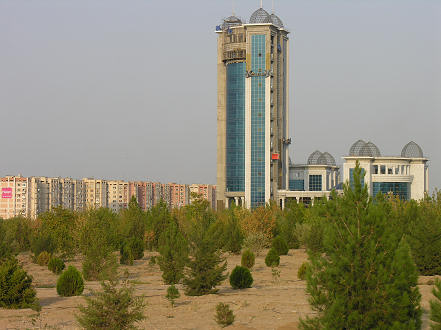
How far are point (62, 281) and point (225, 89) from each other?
79738 millimetres

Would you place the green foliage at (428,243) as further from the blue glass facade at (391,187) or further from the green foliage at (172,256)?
the blue glass facade at (391,187)

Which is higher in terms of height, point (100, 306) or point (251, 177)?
point (251, 177)

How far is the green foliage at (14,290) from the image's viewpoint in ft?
66.3

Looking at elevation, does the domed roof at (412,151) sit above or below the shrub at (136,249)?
above

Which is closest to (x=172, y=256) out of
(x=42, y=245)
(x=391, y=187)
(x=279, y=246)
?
(x=42, y=245)

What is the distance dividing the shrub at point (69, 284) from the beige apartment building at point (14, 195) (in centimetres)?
11047

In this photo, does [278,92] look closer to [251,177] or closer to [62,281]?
[251,177]

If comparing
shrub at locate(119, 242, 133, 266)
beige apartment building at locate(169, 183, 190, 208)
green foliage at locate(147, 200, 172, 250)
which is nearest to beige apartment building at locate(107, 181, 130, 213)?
beige apartment building at locate(169, 183, 190, 208)

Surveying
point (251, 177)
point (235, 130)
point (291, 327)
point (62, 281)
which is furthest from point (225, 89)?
point (291, 327)

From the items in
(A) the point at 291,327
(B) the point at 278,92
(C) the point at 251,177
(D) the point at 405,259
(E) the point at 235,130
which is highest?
(B) the point at 278,92

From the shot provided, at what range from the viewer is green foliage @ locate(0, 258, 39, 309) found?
66.3 feet

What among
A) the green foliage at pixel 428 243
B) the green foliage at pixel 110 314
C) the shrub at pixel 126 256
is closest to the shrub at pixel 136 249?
the shrub at pixel 126 256

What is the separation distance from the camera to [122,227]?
49.9 metres

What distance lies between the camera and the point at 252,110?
311 ft
